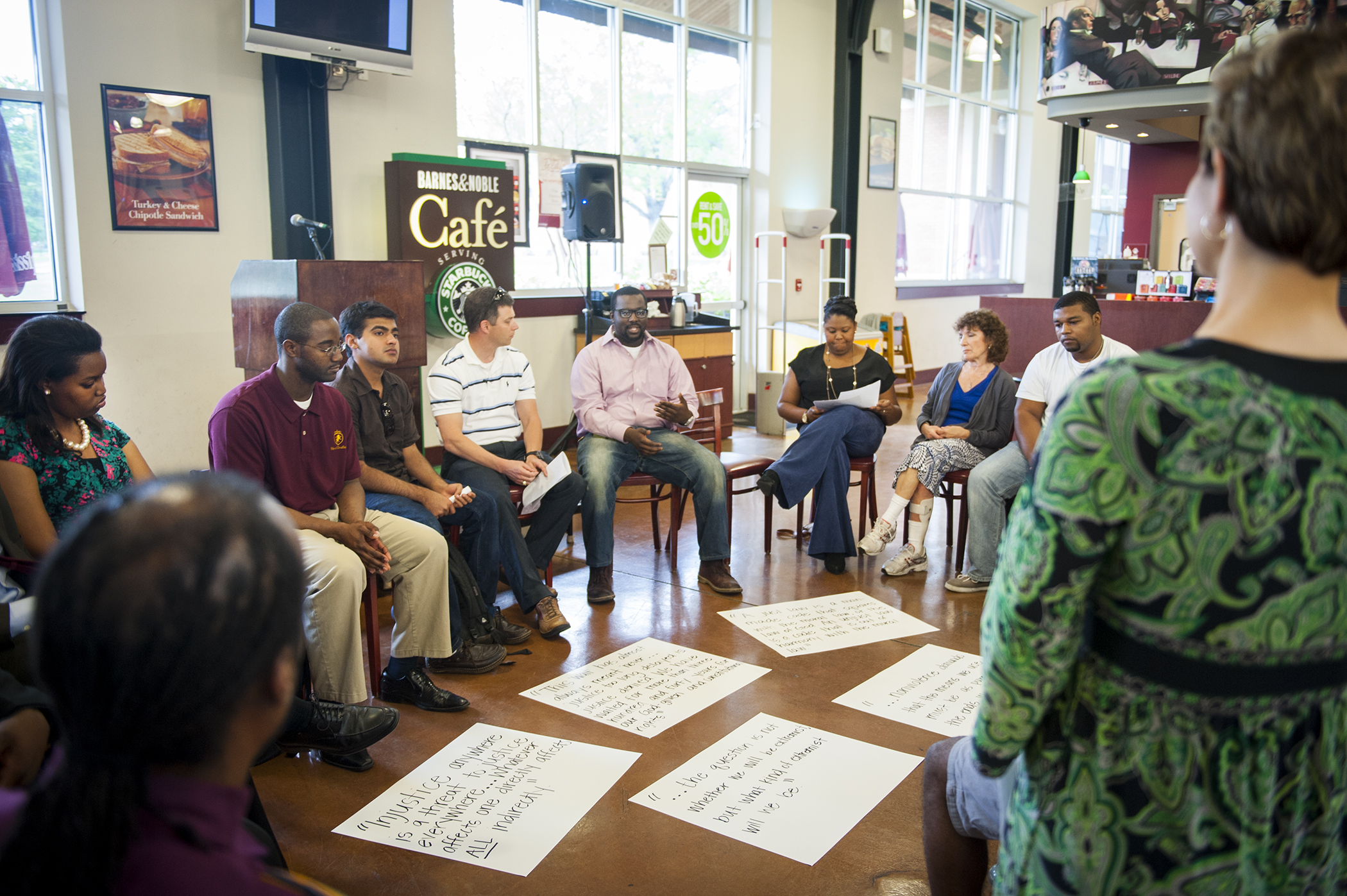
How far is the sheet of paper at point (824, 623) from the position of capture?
10.8 ft

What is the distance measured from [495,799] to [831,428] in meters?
2.41

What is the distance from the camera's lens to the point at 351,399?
3309 millimetres

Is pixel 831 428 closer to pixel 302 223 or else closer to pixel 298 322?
pixel 298 322

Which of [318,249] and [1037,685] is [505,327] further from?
[1037,685]

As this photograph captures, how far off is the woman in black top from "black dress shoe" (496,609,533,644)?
4.44ft

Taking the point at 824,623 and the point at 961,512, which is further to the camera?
the point at 961,512

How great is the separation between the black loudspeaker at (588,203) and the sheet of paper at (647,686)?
11.4 feet

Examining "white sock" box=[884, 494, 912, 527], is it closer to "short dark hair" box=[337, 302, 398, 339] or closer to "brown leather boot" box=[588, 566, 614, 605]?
"brown leather boot" box=[588, 566, 614, 605]

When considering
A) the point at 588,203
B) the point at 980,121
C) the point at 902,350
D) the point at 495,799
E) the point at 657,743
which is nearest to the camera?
the point at 495,799

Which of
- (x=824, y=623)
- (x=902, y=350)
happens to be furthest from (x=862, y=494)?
(x=902, y=350)

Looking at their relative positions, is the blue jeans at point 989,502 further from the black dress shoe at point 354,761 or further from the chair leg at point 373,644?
the black dress shoe at point 354,761

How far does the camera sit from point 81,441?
8.05 feet

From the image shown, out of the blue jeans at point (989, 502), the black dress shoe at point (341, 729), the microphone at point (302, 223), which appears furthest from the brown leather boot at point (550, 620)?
the microphone at point (302, 223)

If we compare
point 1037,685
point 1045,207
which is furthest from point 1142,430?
point 1045,207
